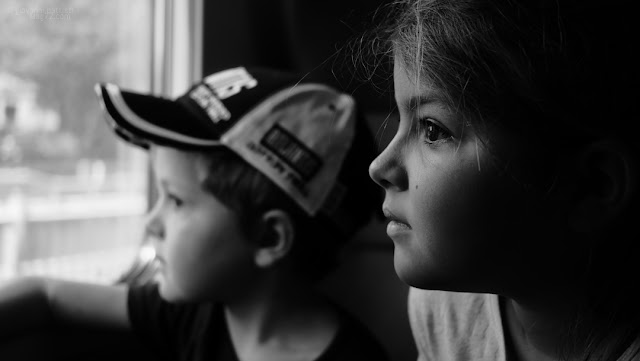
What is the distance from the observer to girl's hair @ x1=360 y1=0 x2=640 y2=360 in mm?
521

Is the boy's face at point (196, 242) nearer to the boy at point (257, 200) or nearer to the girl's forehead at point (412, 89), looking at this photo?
the boy at point (257, 200)

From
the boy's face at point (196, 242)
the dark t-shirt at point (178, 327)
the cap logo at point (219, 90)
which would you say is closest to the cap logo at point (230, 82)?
the cap logo at point (219, 90)

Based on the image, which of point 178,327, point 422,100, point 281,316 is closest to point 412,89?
point 422,100

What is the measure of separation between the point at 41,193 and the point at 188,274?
1.63 feet

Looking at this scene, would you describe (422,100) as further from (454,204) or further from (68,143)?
(68,143)

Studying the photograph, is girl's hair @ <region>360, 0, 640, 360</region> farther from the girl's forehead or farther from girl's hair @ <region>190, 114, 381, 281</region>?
girl's hair @ <region>190, 114, 381, 281</region>

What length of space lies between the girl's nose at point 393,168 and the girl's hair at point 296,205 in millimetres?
336

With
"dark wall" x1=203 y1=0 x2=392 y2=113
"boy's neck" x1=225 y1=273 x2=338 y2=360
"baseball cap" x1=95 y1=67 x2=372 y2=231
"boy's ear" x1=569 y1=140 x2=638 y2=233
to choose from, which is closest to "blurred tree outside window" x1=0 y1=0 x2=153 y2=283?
"dark wall" x1=203 y1=0 x2=392 y2=113

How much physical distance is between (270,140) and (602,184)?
48cm

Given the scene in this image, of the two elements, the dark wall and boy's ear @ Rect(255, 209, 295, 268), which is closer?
boy's ear @ Rect(255, 209, 295, 268)

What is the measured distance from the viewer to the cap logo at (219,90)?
3.05 feet

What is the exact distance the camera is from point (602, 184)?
554mm

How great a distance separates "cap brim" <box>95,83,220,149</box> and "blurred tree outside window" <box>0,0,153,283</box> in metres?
0.30

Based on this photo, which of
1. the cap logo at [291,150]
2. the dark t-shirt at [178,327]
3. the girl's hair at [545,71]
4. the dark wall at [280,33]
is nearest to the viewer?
the girl's hair at [545,71]
